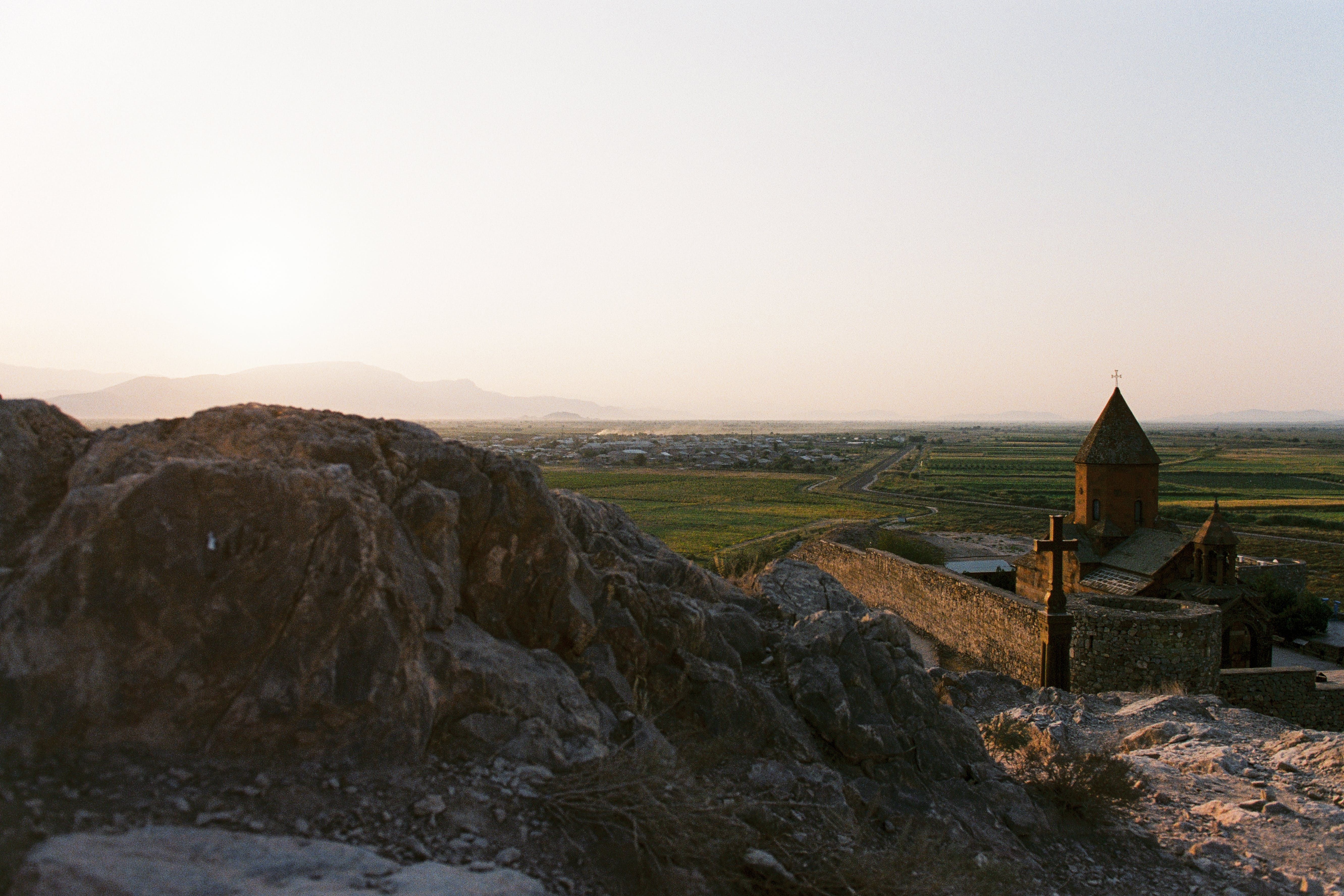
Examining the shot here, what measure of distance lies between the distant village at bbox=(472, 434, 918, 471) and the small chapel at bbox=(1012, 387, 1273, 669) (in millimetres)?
52748

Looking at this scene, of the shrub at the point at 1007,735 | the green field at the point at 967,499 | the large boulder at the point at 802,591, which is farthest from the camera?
the green field at the point at 967,499

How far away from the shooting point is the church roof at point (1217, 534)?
18688 mm

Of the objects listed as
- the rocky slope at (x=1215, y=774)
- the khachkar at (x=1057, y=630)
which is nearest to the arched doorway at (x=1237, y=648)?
the rocky slope at (x=1215, y=774)

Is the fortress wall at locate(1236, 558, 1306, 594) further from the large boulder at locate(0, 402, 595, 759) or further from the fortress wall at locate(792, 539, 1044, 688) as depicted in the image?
the large boulder at locate(0, 402, 595, 759)

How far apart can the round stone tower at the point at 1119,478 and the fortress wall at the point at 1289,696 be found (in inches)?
374

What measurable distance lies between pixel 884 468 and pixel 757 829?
95736mm

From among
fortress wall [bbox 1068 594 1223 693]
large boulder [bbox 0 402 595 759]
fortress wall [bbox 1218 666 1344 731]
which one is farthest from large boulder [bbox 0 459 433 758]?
fortress wall [bbox 1218 666 1344 731]

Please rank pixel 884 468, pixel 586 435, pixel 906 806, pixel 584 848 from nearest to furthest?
pixel 584 848
pixel 906 806
pixel 884 468
pixel 586 435

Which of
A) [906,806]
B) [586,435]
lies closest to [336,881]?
[906,806]

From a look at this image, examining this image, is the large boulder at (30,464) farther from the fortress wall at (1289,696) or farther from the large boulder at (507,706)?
the fortress wall at (1289,696)

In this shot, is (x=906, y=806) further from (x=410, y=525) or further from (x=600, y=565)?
(x=410, y=525)

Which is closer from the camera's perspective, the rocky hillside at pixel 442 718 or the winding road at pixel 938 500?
the rocky hillside at pixel 442 718

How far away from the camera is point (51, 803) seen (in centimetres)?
280

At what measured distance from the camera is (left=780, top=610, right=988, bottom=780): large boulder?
19.3 ft
